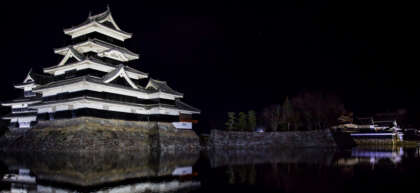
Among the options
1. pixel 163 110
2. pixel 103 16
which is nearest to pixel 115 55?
pixel 103 16

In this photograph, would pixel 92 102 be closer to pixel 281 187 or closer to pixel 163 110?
pixel 163 110

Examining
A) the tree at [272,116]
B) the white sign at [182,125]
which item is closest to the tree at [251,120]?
the tree at [272,116]

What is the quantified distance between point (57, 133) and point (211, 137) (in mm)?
18586

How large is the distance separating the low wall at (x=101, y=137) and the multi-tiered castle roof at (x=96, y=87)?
1.05 meters

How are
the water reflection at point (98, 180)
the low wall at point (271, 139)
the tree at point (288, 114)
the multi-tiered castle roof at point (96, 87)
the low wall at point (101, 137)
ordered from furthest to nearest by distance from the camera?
1. the tree at point (288, 114)
2. the low wall at point (271, 139)
3. the multi-tiered castle roof at point (96, 87)
4. the low wall at point (101, 137)
5. the water reflection at point (98, 180)

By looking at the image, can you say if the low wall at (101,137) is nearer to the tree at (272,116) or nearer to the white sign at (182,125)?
the white sign at (182,125)

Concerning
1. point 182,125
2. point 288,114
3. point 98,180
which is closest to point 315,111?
point 288,114

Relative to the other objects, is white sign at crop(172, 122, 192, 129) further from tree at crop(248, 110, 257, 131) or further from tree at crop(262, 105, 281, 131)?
tree at crop(262, 105, 281, 131)

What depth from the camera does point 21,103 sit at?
40.4 m

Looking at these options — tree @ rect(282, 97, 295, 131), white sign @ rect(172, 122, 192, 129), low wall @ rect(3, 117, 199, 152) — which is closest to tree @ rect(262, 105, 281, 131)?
tree @ rect(282, 97, 295, 131)

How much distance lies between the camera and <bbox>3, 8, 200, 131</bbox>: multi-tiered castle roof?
1233 inches

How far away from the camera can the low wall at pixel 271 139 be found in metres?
41.8

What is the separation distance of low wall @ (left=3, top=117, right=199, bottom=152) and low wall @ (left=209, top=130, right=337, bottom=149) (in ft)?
15.4

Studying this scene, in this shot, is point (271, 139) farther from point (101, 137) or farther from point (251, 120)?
point (101, 137)
